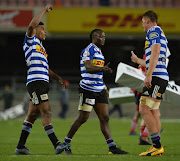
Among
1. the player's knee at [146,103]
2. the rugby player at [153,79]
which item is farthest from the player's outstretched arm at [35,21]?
the player's knee at [146,103]

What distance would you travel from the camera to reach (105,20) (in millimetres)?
27000

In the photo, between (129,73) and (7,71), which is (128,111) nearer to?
(7,71)

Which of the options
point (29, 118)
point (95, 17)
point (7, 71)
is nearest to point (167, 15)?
point (95, 17)

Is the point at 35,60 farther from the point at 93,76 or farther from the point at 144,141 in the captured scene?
the point at 144,141

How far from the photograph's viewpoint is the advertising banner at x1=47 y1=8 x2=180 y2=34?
87.9 ft

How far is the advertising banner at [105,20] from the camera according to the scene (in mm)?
26781

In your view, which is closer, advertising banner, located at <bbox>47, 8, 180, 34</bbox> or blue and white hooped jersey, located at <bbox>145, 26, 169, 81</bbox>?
blue and white hooped jersey, located at <bbox>145, 26, 169, 81</bbox>

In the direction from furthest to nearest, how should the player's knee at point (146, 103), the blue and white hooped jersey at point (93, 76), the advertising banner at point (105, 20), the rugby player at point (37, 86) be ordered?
1. the advertising banner at point (105, 20)
2. the blue and white hooped jersey at point (93, 76)
3. the rugby player at point (37, 86)
4. the player's knee at point (146, 103)

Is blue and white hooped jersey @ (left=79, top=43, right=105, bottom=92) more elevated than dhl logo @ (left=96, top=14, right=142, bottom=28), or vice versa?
dhl logo @ (left=96, top=14, right=142, bottom=28)

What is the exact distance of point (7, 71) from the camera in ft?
105

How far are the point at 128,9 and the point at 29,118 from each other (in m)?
19.5

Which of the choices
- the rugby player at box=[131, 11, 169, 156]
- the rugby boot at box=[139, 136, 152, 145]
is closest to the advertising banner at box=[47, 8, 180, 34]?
the rugby boot at box=[139, 136, 152, 145]

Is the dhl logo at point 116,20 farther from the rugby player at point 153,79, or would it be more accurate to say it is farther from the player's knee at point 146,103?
the player's knee at point 146,103

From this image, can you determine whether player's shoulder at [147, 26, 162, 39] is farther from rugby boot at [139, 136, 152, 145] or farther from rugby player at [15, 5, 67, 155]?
rugby boot at [139, 136, 152, 145]
